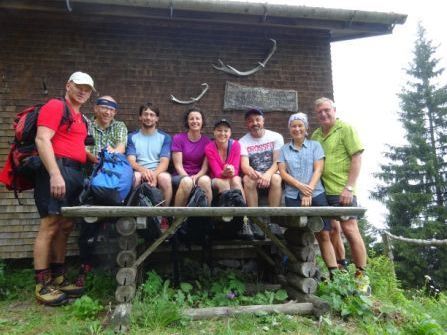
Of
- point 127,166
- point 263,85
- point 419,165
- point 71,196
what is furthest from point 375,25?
point 419,165

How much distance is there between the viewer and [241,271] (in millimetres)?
5406

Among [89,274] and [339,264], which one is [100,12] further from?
[339,264]

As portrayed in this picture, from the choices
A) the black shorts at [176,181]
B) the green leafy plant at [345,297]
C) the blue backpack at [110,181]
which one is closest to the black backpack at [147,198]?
the blue backpack at [110,181]

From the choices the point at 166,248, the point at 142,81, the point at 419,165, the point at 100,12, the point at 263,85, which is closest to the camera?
the point at 166,248

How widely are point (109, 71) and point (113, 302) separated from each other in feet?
11.6

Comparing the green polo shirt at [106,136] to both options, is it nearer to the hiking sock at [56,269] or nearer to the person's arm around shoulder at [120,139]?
the person's arm around shoulder at [120,139]

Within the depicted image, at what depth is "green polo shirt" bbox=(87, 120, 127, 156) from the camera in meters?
4.22

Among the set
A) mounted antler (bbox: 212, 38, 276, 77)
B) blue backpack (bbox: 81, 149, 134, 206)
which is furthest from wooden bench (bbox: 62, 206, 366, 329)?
mounted antler (bbox: 212, 38, 276, 77)

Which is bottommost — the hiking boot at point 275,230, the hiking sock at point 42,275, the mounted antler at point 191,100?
the hiking sock at point 42,275

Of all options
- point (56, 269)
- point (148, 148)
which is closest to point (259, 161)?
point (148, 148)

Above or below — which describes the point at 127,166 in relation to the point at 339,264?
above

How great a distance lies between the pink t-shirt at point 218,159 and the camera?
4.08m

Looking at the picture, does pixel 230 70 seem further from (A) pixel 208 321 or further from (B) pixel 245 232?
(A) pixel 208 321

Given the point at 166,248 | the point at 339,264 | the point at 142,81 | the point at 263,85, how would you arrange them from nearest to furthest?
1. the point at 339,264
2. the point at 166,248
3. the point at 142,81
4. the point at 263,85
